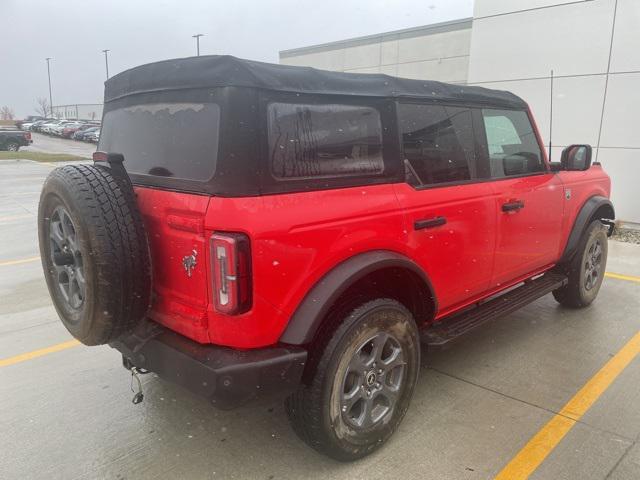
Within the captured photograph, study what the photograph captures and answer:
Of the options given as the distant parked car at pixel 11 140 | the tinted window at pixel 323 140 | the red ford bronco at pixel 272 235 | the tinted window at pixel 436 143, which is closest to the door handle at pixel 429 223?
the red ford bronco at pixel 272 235

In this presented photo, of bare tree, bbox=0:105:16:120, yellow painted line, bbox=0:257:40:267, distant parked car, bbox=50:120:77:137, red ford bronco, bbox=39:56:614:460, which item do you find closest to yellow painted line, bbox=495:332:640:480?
red ford bronco, bbox=39:56:614:460

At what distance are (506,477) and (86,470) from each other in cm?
209

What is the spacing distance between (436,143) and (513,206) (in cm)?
84

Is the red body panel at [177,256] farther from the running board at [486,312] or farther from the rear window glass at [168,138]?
the running board at [486,312]

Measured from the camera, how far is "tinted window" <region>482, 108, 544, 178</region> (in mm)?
3475

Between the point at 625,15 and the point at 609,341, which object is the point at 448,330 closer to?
the point at 609,341

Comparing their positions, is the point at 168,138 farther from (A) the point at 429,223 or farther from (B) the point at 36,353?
(B) the point at 36,353

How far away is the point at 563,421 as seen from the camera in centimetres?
294

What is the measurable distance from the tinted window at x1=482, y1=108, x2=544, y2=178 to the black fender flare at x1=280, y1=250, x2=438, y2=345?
1491mm

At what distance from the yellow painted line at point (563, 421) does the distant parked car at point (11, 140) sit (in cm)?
3218

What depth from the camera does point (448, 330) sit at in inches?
123

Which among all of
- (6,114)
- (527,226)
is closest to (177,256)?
(527,226)

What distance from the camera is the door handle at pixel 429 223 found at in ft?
8.88

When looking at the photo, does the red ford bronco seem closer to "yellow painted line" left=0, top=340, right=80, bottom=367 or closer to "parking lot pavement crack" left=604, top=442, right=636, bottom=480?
"parking lot pavement crack" left=604, top=442, right=636, bottom=480
